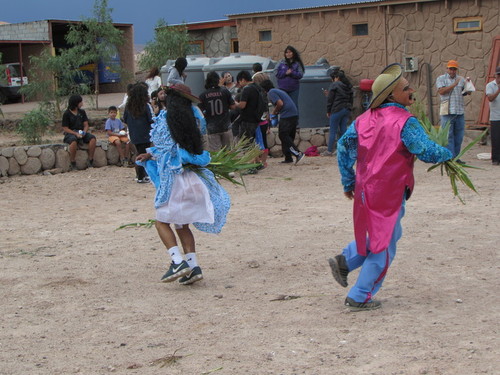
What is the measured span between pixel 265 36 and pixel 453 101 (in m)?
8.12

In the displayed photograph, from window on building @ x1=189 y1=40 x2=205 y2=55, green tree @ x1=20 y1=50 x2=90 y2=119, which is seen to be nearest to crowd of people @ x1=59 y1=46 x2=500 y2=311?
green tree @ x1=20 y1=50 x2=90 y2=119

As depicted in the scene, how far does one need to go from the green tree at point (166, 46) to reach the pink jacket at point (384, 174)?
18.1m

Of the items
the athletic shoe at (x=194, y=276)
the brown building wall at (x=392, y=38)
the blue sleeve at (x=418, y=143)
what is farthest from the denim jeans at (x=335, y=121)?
the blue sleeve at (x=418, y=143)

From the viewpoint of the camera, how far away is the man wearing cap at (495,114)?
12.1 m

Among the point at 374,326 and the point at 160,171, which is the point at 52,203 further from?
the point at 374,326

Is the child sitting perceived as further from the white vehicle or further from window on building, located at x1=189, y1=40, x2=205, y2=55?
the white vehicle

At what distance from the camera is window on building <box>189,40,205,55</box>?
23859mm

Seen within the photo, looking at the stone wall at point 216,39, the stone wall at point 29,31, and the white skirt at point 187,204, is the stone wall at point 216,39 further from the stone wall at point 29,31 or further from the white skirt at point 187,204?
the white skirt at point 187,204

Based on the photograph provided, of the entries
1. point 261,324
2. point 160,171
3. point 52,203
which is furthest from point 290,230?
point 52,203

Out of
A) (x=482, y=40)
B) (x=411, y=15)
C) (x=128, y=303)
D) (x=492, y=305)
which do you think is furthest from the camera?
(x=411, y=15)

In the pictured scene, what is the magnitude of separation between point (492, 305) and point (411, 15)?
12.3 meters

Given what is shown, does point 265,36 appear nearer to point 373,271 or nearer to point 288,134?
point 288,134

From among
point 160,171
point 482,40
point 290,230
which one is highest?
point 482,40

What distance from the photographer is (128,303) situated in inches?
229
